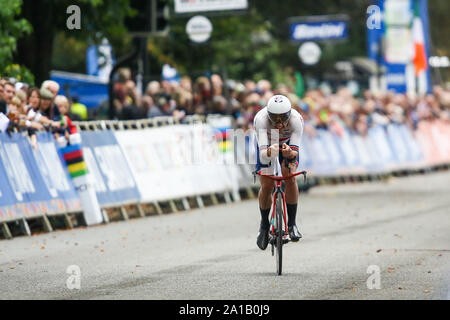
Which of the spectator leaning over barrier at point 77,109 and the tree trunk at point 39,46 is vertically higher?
the tree trunk at point 39,46

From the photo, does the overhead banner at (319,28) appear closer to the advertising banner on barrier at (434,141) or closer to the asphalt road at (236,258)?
the advertising banner on barrier at (434,141)

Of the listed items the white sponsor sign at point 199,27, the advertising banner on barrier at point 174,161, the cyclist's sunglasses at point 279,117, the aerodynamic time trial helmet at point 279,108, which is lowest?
the advertising banner on barrier at point 174,161

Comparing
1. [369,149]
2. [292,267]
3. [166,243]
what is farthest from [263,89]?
[292,267]

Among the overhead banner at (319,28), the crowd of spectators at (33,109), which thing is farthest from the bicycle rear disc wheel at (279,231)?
the overhead banner at (319,28)

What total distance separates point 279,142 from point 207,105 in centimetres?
1126

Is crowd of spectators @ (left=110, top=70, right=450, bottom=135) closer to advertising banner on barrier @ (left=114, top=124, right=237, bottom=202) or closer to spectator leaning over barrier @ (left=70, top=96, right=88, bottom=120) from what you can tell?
advertising banner on barrier @ (left=114, top=124, right=237, bottom=202)

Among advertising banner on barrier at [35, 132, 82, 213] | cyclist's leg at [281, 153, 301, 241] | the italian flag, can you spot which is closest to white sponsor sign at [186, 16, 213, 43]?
advertising banner on barrier at [35, 132, 82, 213]

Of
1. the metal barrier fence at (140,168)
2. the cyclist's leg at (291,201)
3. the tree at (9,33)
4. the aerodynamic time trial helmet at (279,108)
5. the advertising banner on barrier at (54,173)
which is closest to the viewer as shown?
the aerodynamic time trial helmet at (279,108)

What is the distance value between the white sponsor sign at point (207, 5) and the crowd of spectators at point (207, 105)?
4.61ft

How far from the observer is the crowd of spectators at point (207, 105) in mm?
16719

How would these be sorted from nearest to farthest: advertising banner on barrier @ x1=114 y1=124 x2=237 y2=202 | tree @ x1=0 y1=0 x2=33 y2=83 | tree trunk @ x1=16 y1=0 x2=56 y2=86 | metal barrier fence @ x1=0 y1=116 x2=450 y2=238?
metal barrier fence @ x1=0 y1=116 x2=450 y2=238
tree @ x1=0 y1=0 x2=33 y2=83
advertising banner on barrier @ x1=114 y1=124 x2=237 y2=202
tree trunk @ x1=16 y1=0 x2=56 y2=86

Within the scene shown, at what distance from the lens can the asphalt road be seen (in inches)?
397

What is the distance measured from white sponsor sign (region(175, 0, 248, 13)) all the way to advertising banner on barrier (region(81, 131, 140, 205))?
5.37m

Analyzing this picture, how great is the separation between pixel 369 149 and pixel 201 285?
19863mm
